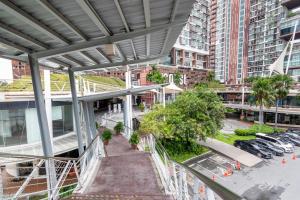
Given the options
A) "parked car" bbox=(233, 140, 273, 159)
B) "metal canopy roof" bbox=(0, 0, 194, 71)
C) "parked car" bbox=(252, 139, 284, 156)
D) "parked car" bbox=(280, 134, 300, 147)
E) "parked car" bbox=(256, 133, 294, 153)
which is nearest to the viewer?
"metal canopy roof" bbox=(0, 0, 194, 71)

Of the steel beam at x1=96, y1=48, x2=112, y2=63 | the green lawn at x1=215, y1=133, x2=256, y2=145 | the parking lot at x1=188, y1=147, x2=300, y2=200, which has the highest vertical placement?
the steel beam at x1=96, y1=48, x2=112, y2=63

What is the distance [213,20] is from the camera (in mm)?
74688

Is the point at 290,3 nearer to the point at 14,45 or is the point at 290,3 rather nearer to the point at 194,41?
the point at 194,41

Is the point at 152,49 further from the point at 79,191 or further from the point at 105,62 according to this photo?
the point at 79,191

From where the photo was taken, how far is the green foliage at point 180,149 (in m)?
20.2

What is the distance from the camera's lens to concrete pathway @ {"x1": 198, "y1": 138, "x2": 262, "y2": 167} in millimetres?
19972

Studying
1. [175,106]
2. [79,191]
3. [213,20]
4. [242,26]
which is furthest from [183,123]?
[213,20]

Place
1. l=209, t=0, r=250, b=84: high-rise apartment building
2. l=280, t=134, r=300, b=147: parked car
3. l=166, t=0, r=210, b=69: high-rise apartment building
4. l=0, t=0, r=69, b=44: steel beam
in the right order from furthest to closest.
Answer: l=166, t=0, r=210, b=69: high-rise apartment building < l=209, t=0, r=250, b=84: high-rise apartment building < l=280, t=134, r=300, b=147: parked car < l=0, t=0, r=69, b=44: steel beam

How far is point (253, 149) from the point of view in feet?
74.2

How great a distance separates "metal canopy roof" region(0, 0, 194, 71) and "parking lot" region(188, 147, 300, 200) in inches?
480

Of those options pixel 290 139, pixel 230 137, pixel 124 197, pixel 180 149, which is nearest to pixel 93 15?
pixel 124 197

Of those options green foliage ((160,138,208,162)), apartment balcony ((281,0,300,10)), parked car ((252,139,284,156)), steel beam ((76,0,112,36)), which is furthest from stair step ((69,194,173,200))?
apartment balcony ((281,0,300,10))

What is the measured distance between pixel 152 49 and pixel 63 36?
12.3 ft

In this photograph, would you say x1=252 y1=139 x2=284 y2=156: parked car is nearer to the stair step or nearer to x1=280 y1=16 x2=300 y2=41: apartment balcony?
the stair step
